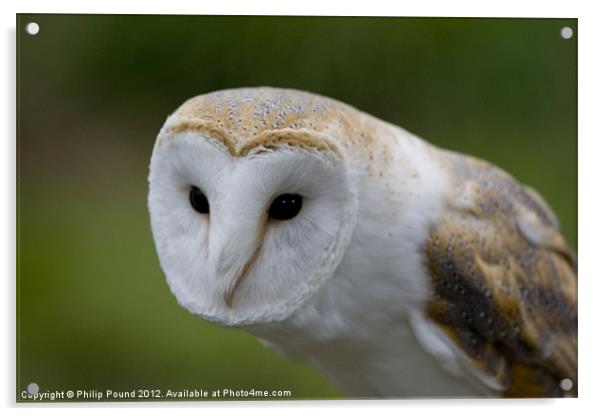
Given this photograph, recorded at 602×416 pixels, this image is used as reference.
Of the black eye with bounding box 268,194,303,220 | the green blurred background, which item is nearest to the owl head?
the black eye with bounding box 268,194,303,220

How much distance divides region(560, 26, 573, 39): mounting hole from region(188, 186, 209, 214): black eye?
30.1 inches

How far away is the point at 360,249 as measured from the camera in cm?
121

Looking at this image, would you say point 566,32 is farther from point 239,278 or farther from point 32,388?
point 32,388

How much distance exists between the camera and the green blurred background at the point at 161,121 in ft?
4.63

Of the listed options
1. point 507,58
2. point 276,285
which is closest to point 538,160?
point 507,58

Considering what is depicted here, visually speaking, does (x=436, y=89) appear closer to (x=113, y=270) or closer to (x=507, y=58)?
(x=507, y=58)

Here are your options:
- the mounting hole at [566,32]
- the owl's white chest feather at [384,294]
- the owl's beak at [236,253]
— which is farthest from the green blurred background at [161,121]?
the owl's beak at [236,253]

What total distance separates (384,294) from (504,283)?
0.22m

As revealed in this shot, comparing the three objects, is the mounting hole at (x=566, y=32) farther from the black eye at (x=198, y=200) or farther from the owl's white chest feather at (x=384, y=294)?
the black eye at (x=198, y=200)

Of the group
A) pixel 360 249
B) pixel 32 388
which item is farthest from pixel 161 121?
pixel 32 388

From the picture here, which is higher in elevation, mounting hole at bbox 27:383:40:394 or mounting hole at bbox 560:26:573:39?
mounting hole at bbox 560:26:573:39

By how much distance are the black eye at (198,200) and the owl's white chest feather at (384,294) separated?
0.70 feet

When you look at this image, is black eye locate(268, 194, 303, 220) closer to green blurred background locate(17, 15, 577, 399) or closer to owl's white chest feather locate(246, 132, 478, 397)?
owl's white chest feather locate(246, 132, 478, 397)

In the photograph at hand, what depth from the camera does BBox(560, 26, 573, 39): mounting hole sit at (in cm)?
147
